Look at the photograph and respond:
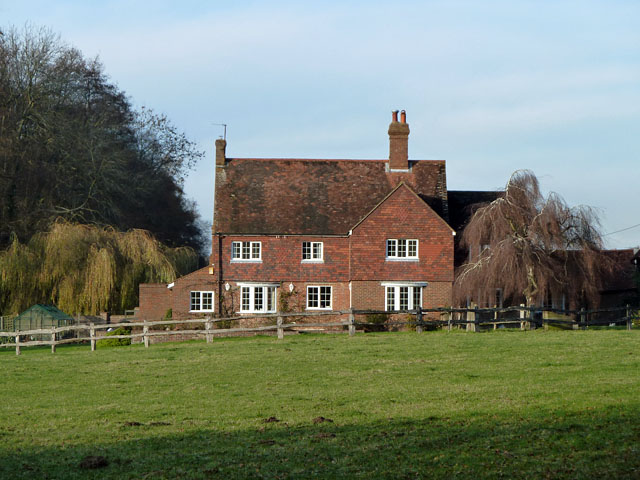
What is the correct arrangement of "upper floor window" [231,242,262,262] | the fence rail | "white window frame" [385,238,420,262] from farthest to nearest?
"upper floor window" [231,242,262,262] → "white window frame" [385,238,420,262] → the fence rail

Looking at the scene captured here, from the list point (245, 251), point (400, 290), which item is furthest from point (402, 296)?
point (245, 251)

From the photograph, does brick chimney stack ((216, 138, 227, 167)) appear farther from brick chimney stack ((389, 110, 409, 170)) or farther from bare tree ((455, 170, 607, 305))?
bare tree ((455, 170, 607, 305))

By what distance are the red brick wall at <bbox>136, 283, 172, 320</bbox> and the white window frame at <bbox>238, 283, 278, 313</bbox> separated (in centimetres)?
424

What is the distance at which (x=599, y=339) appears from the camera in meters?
27.1

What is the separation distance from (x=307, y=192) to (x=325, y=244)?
3.83 meters

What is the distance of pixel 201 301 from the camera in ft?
145

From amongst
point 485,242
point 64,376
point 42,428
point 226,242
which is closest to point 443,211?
point 485,242

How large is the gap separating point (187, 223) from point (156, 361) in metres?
46.2

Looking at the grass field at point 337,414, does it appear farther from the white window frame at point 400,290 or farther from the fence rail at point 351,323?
the white window frame at point 400,290

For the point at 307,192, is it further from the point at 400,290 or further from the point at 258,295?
the point at 400,290

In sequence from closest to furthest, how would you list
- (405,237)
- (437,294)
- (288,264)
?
(437,294) → (405,237) → (288,264)

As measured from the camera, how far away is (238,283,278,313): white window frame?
43.9 m

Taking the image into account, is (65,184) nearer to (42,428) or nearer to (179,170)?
(179,170)

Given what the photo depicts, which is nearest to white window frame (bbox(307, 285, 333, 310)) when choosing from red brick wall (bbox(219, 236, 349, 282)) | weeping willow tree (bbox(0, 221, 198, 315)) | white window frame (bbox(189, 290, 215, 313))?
red brick wall (bbox(219, 236, 349, 282))
